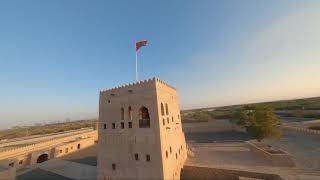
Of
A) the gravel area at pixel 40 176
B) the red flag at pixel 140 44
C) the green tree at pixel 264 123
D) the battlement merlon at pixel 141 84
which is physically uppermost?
the red flag at pixel 140 44

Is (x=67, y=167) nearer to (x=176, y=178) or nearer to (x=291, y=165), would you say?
(x=176, y=178)

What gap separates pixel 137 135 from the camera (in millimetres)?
14648

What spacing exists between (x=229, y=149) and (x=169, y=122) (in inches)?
546

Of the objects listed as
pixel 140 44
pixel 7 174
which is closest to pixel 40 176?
pixel 7 174

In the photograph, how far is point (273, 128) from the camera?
2394 cm

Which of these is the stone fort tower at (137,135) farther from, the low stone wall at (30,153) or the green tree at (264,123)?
the low stone wall at (30,153)

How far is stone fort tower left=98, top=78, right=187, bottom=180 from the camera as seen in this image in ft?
45.1

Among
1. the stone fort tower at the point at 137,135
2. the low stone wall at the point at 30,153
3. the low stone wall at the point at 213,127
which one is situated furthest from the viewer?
the low stone wall at the point at 213,127

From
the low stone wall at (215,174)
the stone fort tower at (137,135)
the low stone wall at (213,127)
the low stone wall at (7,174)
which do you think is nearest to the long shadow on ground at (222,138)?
the low stone wall at (213,127)

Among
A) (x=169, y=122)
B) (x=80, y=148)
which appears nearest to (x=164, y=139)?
(x=169, y=122)

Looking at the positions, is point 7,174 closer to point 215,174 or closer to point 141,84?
point 141,84

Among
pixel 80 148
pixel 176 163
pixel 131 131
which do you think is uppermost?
pixel 131 131

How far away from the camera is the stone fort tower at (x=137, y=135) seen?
13.8 metres

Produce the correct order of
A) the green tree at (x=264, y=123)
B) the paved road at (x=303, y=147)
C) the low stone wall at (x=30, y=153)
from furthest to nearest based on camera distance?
the low stone wall at (x=30, y=153), the green tree at (x=264, y=123), the paved road at (x=303, y=147)
